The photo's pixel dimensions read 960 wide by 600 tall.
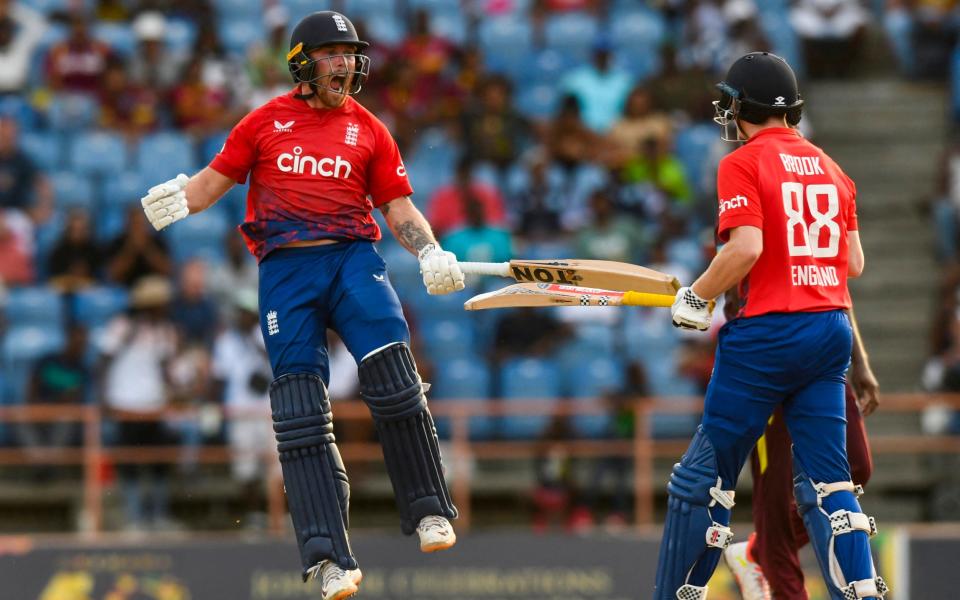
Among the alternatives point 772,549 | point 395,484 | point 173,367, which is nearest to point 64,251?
point 173,367

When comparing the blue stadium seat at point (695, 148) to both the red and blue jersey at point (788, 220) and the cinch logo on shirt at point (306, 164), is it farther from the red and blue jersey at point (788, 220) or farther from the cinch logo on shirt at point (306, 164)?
the red and blue jersey at point (788, 220)

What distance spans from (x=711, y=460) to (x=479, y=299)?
4.48 feet

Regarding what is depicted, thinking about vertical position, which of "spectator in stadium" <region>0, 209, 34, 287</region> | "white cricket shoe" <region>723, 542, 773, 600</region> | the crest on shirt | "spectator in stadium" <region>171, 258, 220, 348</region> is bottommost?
"white cricket shoe" <region>723, 542, 773, 600</region>

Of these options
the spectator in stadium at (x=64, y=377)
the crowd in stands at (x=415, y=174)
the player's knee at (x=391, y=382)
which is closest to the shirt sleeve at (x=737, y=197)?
the player's knee at (x=391, y=382)

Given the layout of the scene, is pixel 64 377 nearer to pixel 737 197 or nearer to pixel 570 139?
pixel 570 139

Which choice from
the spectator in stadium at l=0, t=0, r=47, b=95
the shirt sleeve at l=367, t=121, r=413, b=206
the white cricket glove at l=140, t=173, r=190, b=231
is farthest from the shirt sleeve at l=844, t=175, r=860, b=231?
the spectator in stadium at l=0, t=0, r=47, b=95

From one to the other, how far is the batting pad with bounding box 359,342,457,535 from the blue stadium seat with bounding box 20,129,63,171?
816cm

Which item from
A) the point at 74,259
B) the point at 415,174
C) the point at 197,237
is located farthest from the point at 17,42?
the point at 415,174

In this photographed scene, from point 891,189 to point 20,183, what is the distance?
26.1 ft

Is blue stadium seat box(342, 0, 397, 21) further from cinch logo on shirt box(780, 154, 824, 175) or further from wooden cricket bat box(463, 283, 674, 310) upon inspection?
cinch logo on shirt box(780, 154, 824, 175)

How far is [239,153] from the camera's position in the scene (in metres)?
8.14

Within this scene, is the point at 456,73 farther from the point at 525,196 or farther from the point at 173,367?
the point at 173,367

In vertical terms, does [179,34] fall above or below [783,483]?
above

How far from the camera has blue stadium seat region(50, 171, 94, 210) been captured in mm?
14977
